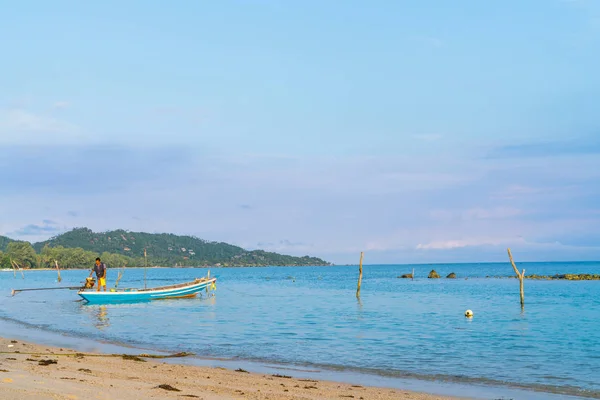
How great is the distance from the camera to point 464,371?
17891mm

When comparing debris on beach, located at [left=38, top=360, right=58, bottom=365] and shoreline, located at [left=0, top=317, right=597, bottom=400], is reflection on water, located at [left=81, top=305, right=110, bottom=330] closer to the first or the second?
shoreline, located at [left=0, top=317, right=597, bottom=400]

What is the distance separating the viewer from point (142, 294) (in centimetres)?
4694

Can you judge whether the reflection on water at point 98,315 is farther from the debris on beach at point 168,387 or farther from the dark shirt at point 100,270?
the debris on beach at point 168,387

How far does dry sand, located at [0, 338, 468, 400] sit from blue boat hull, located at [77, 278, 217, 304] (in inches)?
1035

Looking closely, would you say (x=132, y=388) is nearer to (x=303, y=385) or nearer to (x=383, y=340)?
(x=303, y=385)

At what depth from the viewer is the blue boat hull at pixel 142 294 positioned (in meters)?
43.7

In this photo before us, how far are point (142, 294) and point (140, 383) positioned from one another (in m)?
35.5

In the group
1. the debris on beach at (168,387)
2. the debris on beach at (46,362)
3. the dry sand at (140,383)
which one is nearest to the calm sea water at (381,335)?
the dry sand at (140,383)

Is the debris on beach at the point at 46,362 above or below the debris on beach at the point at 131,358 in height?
above

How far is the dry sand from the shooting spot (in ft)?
36.0

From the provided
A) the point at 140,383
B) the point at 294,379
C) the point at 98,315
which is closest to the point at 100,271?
the point at 98,315

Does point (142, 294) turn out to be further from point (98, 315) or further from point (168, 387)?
point (168, 387)

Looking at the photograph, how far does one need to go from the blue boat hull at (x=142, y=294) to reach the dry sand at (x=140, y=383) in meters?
26.3

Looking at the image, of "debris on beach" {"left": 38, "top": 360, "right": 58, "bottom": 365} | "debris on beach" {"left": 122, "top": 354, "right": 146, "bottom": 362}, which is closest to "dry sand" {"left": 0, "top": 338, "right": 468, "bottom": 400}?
"debris on beach" {"left": 38, "top": 360, "right": 58, "bottom": 365}
